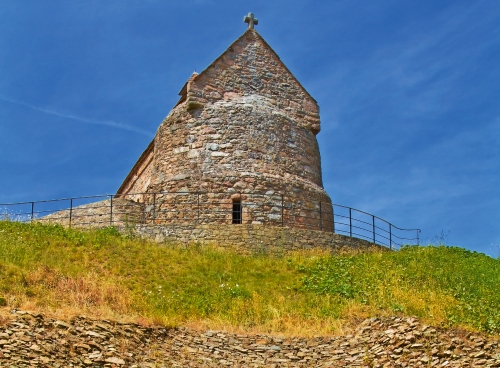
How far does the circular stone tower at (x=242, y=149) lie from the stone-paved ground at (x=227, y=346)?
8033 millimetres

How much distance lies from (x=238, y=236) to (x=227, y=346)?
7044 mm

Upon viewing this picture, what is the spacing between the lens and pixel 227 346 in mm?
13203

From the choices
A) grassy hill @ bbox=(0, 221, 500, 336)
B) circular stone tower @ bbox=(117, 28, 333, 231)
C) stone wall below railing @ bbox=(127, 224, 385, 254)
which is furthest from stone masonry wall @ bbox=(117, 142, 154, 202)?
grassy hill @ bbox=(0, 221, 500, 336)

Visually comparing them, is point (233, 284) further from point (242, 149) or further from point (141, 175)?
point (141, 175)

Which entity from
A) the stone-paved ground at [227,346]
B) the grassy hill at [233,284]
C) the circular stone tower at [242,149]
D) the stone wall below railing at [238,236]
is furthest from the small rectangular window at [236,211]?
the stone-paved ground at [227,346]

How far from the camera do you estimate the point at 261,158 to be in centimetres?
2242

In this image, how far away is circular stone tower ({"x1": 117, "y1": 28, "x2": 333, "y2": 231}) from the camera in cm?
2153

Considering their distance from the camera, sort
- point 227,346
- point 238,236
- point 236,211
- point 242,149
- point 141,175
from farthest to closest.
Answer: point 141,175 → point 242,149 → point 236,211 → point 238,236 → point 227,346

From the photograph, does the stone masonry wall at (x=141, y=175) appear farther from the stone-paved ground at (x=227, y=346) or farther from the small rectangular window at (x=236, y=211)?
the stone-paved ground at (x=227, y=346)

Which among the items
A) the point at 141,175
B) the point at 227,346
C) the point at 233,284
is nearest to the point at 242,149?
the point at 233,284

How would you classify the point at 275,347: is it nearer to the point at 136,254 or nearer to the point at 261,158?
the point at 136,254

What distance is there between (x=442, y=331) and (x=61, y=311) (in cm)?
710

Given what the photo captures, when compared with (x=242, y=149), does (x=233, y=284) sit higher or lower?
lower

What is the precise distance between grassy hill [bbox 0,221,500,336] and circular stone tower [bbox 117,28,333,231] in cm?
205
